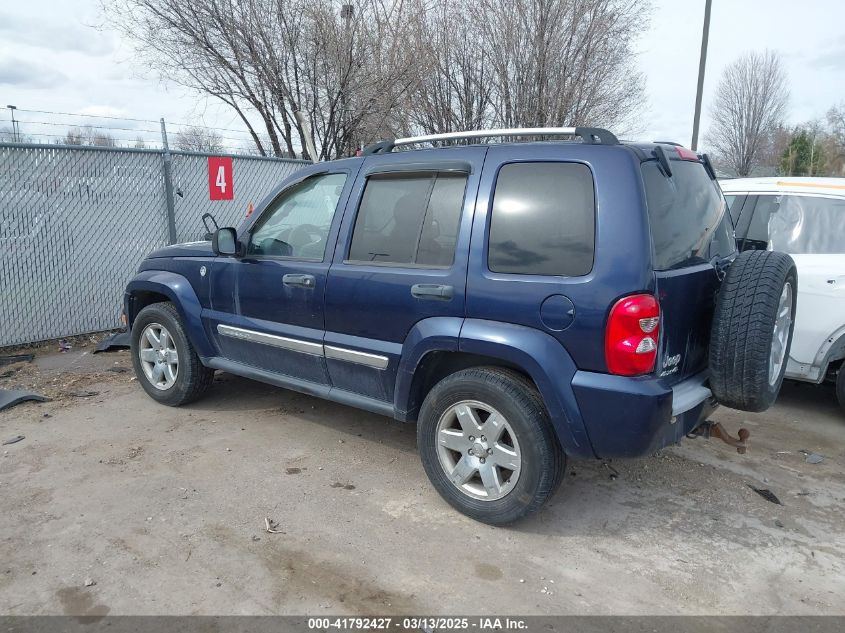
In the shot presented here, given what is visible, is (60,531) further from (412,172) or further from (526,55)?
(526,55)

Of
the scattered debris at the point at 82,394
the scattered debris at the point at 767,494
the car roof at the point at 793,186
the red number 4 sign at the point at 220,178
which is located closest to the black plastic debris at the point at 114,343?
the scattered debris at the point at 82,394

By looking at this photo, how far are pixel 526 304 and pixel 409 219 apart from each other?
99 cm

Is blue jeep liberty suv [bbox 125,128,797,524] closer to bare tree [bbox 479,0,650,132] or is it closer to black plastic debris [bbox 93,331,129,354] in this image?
black plastic debris [bbox 93,331,129,354]

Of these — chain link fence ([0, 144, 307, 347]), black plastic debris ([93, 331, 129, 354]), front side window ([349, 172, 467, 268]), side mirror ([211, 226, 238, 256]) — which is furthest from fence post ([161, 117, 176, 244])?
front side window ([349, 172, 467, 268])

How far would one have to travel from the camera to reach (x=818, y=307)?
5.07 m

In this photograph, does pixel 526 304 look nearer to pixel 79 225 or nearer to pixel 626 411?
pixel 626 411

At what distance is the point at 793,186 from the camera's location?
216 inches

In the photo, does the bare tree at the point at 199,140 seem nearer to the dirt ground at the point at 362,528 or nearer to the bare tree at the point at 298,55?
the bare tree at the point at 298,55

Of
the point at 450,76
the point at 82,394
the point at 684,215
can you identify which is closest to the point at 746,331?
the point at 684,215

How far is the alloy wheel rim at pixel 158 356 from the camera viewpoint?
519 centimetres

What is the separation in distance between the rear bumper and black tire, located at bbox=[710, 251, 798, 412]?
0.31m

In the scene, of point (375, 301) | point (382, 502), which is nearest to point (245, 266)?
point (375, 301)

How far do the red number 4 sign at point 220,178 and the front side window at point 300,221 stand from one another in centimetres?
448

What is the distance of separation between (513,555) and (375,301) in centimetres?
157
